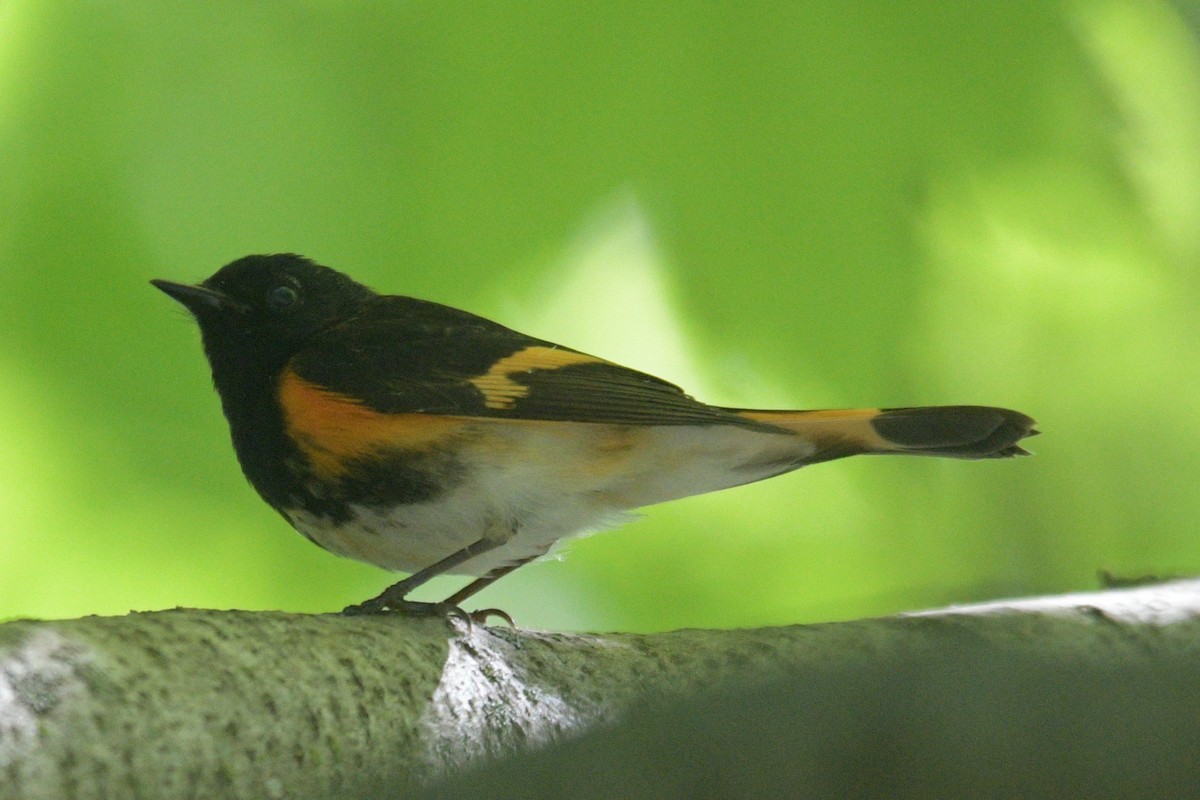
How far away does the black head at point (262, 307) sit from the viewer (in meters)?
1.78

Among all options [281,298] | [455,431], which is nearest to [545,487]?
[455,431]

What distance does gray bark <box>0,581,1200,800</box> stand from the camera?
2.55ft

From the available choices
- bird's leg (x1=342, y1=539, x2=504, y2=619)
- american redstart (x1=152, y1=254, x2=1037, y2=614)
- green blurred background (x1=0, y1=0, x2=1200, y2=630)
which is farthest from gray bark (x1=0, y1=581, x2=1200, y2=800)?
green blurred background (x1=0, y1=0, x2=1200, y2=630)

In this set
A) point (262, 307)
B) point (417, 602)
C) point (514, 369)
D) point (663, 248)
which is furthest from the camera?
point (663, 248)

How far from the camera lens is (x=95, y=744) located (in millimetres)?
796

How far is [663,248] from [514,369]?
0.63m

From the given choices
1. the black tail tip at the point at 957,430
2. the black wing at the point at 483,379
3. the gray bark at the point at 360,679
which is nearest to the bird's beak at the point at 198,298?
the black wing at the point at 483,379

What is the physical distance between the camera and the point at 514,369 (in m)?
1.72

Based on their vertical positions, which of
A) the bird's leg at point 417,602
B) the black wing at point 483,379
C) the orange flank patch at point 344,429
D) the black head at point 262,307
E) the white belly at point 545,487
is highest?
Answer: the black head at point 262,307

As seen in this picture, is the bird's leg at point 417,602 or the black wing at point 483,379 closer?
the bird's leg at point 417,602

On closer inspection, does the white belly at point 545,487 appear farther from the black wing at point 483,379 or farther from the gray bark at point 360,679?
the gray bark at point 360,679

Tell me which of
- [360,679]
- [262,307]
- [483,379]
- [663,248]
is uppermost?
[663,248]

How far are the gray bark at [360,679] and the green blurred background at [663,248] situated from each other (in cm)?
78

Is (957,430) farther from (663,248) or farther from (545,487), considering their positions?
(663,248)
